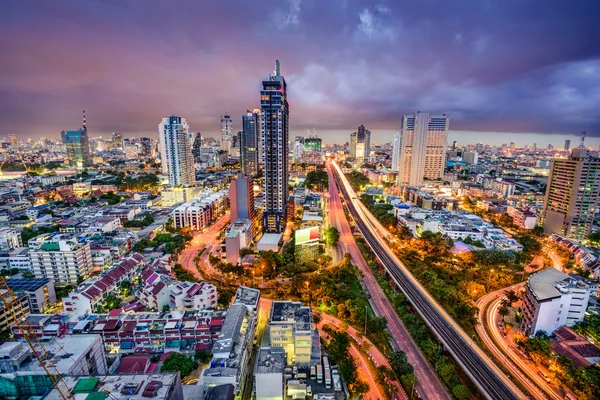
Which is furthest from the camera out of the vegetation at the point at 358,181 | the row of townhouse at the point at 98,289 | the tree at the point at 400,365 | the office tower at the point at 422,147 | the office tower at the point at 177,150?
the vegetation at the point at 358,181

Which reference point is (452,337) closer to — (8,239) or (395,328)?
(395,328)

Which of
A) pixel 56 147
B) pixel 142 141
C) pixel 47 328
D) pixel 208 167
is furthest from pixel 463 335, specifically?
pixel 56 147

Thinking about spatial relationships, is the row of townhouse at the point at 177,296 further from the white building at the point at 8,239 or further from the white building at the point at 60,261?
the white building at the point at 8,239

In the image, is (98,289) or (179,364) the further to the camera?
(98,289)

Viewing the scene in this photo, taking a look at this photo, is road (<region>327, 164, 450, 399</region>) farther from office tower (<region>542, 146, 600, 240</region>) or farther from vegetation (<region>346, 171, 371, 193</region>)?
vegetation (<region>346, 171, 371, 193</region>)

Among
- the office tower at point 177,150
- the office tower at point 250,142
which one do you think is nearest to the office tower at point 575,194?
the office tower at point 250,142

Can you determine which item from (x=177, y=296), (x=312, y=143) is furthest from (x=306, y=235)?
(x=312, y=143)
